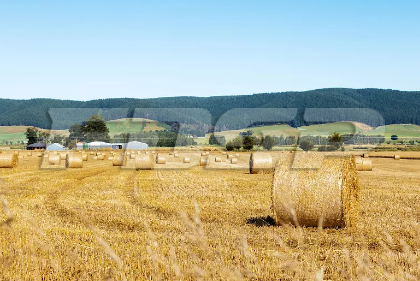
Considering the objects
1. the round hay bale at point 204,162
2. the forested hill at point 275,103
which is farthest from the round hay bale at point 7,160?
the forested hill at point 275,103

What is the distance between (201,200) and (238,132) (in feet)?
229

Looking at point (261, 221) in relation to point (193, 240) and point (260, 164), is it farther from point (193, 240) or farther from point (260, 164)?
point (260, 164)

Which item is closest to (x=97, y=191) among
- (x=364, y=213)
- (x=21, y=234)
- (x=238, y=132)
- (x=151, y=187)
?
(x=151, y=187)

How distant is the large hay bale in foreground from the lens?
961 cm

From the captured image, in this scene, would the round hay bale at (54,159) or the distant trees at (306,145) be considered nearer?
the round hay bale at (54,159)

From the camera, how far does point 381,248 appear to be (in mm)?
7777

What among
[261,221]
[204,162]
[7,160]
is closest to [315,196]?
[261,221]

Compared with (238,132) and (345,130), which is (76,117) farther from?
(345,130)

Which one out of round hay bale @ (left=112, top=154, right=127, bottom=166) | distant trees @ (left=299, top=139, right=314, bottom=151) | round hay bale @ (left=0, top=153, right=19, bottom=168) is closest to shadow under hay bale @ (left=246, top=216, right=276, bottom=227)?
round hay bale @ (left=0, top=153, right=19, bottom=168)

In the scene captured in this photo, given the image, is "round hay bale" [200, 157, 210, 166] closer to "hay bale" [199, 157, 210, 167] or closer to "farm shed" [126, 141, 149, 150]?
"hay bale" [199, 157, 210, 167]

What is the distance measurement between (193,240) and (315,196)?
123 inches

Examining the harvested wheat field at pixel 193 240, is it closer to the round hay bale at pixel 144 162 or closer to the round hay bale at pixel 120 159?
the round hay bale at pixel 144 162

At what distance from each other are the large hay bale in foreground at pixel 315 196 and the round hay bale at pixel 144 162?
64.4ft

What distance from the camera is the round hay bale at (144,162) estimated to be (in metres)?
29.2
